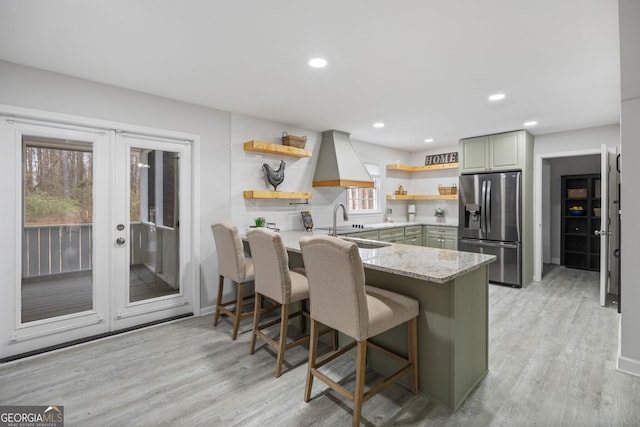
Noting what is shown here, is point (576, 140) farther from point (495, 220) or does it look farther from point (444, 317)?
point (444, 317)

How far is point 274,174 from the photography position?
13.4 ft

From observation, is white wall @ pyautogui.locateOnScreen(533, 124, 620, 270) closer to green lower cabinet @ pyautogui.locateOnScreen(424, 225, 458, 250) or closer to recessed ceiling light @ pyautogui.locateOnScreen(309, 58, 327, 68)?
green lower cabinet @ pyautogui.locateOnScreen(424, 225, 458, 250)

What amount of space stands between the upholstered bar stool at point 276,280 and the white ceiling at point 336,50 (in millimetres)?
1412

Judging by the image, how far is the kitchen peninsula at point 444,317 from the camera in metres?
1.88

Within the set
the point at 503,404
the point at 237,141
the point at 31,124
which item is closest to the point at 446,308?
the point at 503,404

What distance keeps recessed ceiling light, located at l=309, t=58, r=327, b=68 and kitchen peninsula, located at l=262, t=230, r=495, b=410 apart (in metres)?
1.59

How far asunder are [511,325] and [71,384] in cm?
390

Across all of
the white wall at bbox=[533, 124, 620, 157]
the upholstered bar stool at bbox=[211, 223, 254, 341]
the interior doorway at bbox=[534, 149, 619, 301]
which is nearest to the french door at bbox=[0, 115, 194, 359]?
the upholstered bar stool at bbox=[211, 223, 254, 341]

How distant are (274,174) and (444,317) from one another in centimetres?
282

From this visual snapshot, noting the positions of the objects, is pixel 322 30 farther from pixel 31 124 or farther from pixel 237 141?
pixel 31 124

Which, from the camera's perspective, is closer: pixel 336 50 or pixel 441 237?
pixel 336 50

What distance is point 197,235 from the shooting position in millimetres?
3521

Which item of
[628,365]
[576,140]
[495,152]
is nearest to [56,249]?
[628,365]

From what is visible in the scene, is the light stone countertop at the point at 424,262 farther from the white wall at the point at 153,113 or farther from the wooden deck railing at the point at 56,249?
the wooden deck railing at the point at 56,249
